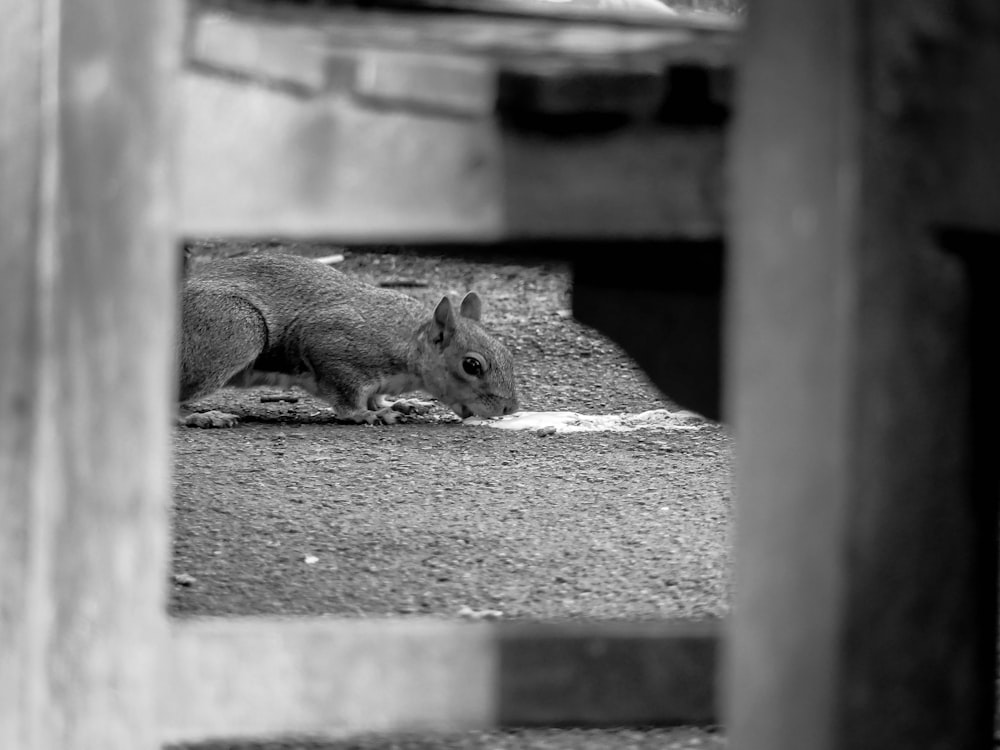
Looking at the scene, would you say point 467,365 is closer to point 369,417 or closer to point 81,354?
point 369,417

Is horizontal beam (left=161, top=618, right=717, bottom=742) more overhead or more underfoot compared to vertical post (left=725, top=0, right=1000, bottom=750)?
more underfoot

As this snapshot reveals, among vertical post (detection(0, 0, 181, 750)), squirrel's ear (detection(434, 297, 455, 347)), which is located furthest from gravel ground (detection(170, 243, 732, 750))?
vertical post (detection(0, 0, 181, 750))

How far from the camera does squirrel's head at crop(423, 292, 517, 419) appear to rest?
7.57 m

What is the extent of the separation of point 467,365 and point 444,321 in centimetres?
37

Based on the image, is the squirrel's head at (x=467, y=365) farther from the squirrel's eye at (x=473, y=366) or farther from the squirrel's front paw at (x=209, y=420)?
the squirrel's front paw at (x=209, y=420)

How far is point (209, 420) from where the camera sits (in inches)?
280

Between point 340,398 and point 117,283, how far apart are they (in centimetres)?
658

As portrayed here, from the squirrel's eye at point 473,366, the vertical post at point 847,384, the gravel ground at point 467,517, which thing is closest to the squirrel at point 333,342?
the squirrel's eye at point 473,366

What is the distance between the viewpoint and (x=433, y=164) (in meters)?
1.51

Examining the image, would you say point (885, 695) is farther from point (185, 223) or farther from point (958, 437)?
point (185, 223)

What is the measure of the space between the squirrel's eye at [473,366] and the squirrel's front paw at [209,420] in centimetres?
118

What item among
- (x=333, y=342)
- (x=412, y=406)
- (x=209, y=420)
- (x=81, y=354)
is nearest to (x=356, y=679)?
(x=81, y=354)

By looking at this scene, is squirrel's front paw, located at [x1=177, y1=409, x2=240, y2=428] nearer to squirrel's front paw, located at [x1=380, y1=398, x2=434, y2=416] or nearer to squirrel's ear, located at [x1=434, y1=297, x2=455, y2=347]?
squirrel's front paw, located at [x1=380, y1=398, x2=434, y2=416]

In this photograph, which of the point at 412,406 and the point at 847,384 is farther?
the point at 412,406
